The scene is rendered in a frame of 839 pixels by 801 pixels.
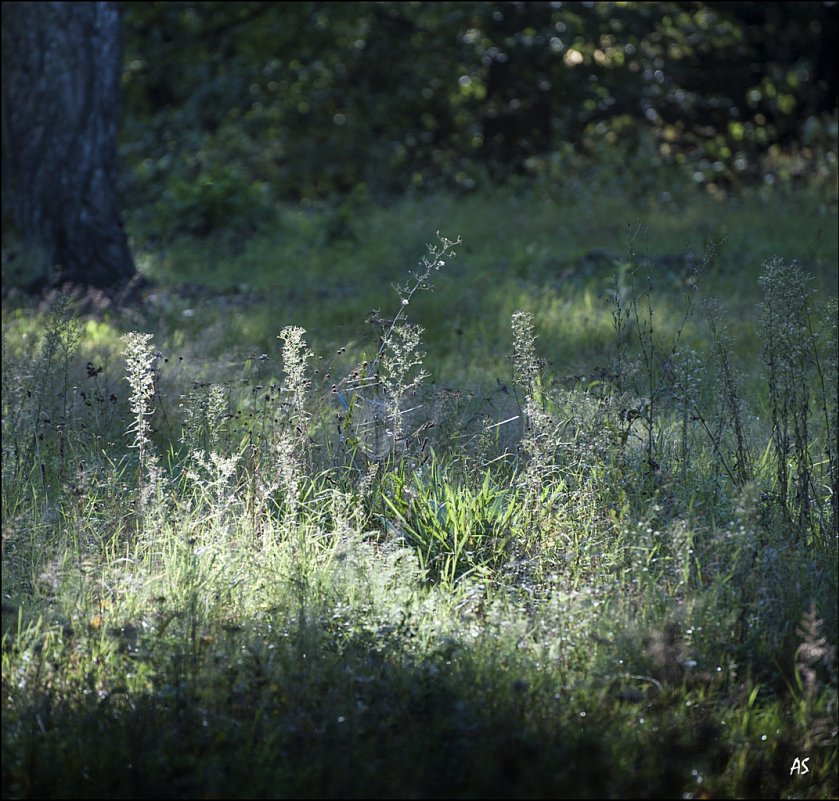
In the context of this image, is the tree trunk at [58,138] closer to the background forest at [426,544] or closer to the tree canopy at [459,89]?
the background forest at [426,544]

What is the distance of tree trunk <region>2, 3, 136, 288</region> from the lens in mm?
7965

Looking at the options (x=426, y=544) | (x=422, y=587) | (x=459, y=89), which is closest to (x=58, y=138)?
(x=426, y=544)

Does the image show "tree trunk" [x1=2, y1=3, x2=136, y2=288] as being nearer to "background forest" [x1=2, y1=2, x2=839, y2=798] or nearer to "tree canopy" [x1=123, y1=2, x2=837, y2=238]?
"background forest" [x1=2, y1=2, x2=839, y2=798]

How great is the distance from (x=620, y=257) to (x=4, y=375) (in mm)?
5340

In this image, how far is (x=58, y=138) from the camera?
8.05 metres

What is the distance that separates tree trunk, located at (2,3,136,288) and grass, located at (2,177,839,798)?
2766 mm

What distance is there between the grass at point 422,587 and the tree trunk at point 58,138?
277 centimetres

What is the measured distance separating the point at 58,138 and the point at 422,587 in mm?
5892

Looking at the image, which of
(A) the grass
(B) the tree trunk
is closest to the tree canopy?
(B) the tree trunk

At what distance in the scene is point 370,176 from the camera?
14.6 metres

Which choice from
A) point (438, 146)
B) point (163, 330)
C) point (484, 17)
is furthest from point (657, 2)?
point (163, 330)

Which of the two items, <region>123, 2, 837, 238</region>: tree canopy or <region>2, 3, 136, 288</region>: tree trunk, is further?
<region>123, 2, 837, 238</region>: tree canopy

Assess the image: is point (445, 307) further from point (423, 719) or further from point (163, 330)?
point (423, 719)

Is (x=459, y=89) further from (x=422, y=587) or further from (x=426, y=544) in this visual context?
(x=422, y=587)
